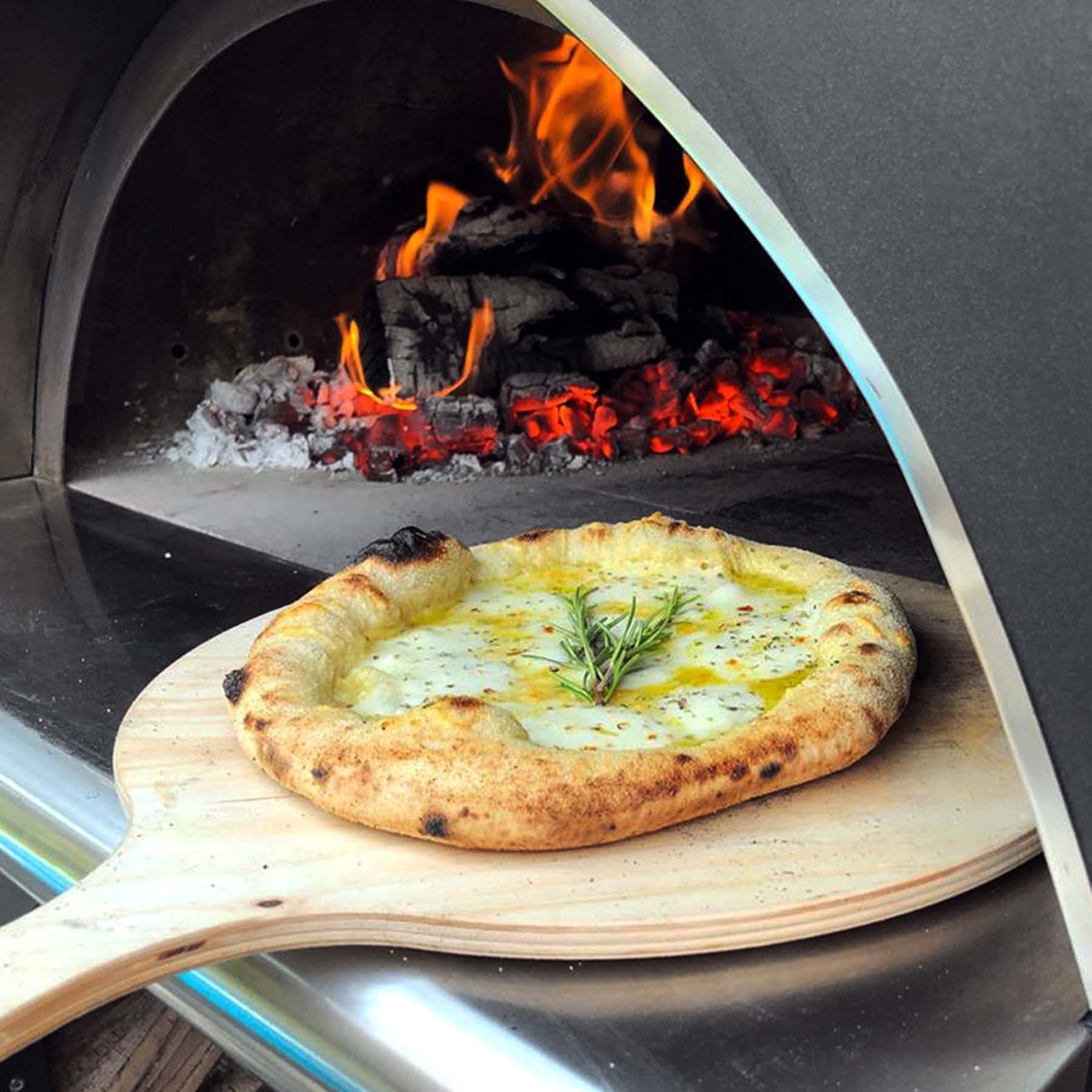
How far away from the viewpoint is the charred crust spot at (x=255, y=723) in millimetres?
1502

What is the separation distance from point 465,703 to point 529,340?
2811mm

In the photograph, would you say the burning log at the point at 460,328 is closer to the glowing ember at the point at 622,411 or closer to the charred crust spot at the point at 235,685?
the glowing ember at the point at 622,411

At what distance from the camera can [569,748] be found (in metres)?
1.45

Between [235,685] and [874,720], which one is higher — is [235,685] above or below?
below

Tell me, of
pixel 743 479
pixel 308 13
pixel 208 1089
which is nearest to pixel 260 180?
pixel 308 13

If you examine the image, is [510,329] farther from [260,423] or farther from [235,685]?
[235,685]

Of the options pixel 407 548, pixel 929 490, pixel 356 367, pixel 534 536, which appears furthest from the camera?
pixel 356 367

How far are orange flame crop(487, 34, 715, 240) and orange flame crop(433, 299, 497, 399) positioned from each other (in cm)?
66

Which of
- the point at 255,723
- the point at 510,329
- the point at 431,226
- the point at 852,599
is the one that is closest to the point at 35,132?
the point at 431,226

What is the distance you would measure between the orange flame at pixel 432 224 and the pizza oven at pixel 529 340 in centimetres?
2

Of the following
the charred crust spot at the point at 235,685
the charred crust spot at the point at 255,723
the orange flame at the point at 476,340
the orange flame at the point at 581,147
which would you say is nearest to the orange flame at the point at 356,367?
the orange flame at the point at 476,340

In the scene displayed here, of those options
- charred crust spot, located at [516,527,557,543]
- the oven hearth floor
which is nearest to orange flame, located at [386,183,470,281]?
the oven hearth floor

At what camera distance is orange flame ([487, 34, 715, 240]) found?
13.6ft

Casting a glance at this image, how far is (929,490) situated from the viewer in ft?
3.52
